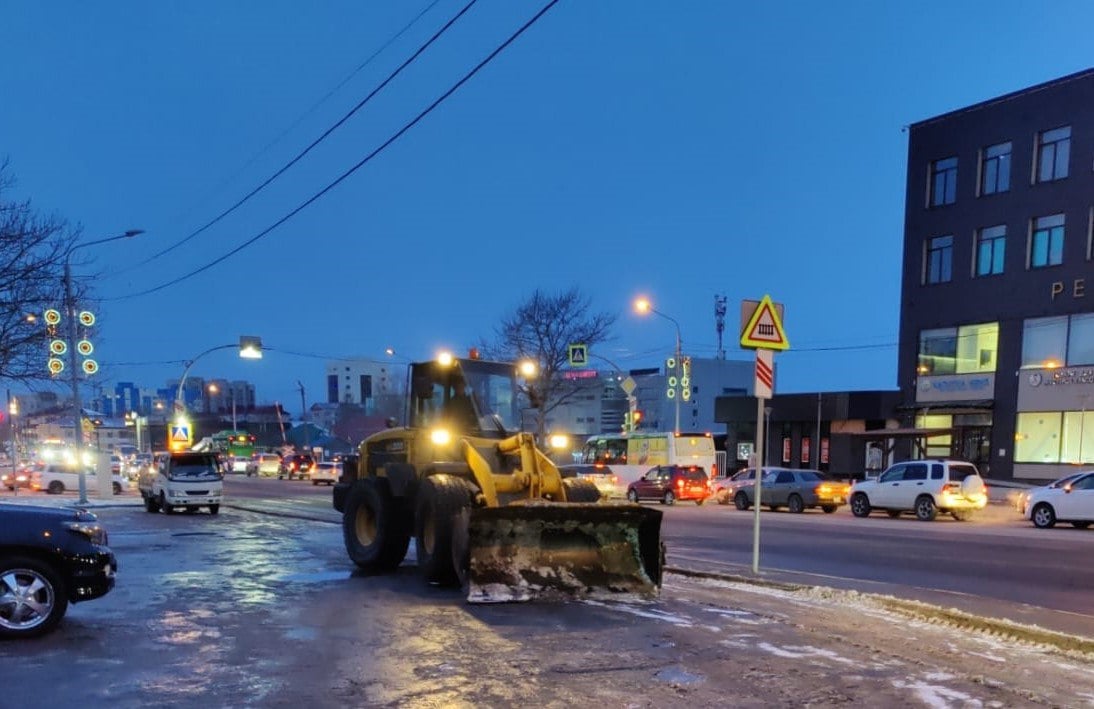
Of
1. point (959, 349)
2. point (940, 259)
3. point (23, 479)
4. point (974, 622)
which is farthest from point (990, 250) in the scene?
point (23, 479)

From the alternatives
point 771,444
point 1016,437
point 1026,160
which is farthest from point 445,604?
point 771,444

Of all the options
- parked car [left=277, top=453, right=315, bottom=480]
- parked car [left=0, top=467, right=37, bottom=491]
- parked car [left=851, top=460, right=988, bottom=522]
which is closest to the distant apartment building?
parked car [left=277, top=453, right=315, bottom=480]

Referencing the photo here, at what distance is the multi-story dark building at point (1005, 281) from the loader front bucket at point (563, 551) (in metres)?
32.2

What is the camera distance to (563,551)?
9.78 metres

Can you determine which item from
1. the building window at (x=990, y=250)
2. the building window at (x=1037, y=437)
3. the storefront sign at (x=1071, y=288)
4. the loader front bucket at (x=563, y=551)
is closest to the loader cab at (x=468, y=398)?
the loader front bucket at (x=563, y=551)

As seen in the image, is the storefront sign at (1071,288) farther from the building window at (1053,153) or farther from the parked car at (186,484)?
the parked car at (186,484)

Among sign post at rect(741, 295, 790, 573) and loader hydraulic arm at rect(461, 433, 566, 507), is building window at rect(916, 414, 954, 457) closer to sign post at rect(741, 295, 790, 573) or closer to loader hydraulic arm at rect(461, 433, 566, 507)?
sign post at rect(741, 295, 790, 573)

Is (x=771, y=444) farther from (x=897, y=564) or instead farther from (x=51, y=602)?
(x=51, y=602)

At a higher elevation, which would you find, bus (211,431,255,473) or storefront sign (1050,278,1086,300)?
storefront sign (1050,278,1086,300)

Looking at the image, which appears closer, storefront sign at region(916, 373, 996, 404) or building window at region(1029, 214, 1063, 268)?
building window at region(1029, 214, 1063, 268)

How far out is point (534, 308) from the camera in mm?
46906

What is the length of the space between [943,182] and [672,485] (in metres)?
21.6

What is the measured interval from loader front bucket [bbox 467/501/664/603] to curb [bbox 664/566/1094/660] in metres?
1.97

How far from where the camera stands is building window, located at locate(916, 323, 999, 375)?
126ft
